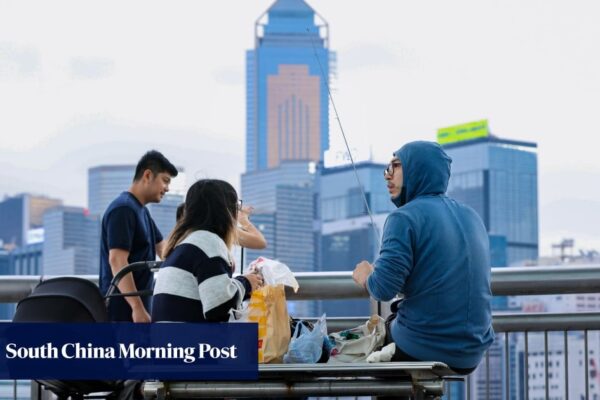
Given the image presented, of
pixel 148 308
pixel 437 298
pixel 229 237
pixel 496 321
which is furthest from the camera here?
pixel 148 308

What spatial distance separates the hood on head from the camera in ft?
14.7

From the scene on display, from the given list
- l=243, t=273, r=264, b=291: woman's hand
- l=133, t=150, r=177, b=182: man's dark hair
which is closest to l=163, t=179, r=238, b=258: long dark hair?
l=243, t=273, r=264, b=291: woman's hand

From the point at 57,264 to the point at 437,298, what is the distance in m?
170

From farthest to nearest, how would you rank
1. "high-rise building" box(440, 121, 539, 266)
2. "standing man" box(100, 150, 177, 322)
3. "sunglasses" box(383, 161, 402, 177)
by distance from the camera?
"high-rise building" box(440, 121, 539, 266)
"standing man" box(100, 150, 177, 322)
"sunglasses" box(383, 161, 402, 177)

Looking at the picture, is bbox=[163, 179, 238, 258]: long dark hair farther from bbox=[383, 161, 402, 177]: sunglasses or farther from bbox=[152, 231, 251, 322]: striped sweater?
bbox=[383, 161, 402, 177]: sunglasses

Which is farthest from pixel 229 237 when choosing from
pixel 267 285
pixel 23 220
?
pixel 23 220

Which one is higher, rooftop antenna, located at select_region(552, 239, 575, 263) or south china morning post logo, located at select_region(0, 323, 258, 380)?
rooftop antenna, located at select_region(552, 239, 575, 263)

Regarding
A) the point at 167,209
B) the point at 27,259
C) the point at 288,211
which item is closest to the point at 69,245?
the point at 27,259

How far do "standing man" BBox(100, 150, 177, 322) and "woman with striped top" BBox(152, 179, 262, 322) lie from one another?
4.23 feet

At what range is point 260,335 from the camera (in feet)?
14.2

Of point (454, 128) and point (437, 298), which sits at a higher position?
point (454, 128)

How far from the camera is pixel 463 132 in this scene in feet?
549

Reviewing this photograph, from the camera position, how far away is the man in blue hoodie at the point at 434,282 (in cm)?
429

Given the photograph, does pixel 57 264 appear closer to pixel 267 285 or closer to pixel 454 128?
pixel 454 128
